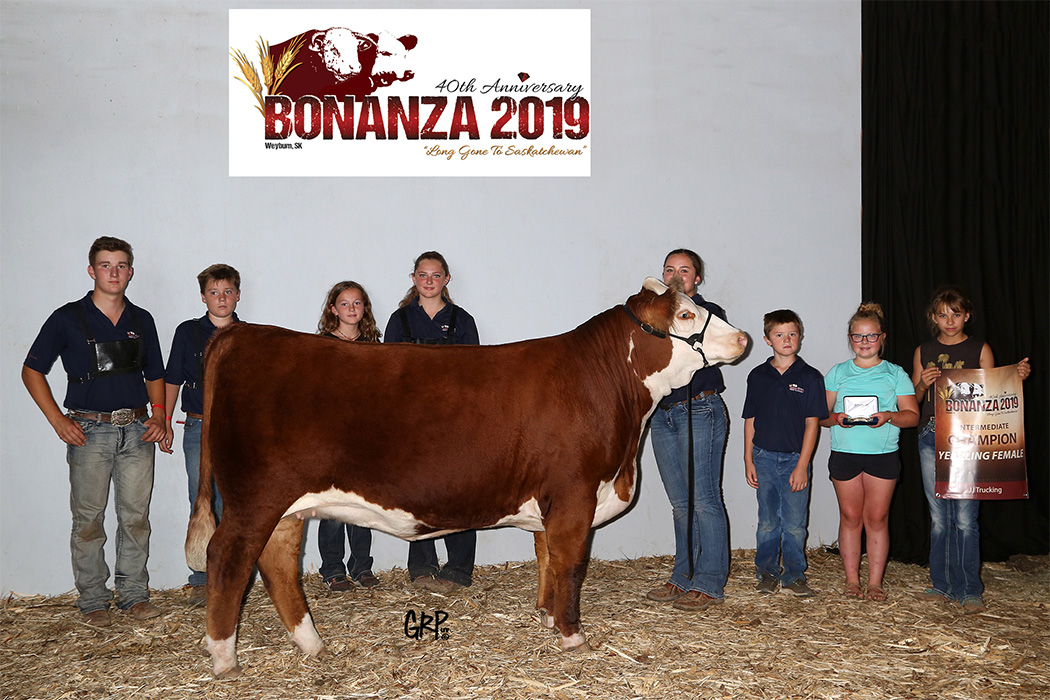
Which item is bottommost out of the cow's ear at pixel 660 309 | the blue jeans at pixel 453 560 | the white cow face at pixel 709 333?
the blue jeans at pixel 453 560

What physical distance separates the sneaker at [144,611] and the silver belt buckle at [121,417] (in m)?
1.01

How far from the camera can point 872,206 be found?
18.6 feet

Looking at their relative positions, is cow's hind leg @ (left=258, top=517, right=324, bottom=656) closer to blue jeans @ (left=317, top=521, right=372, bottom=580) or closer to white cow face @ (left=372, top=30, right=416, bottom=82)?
blue jeans @ (left=317, top=521, right=372, bottom=580)

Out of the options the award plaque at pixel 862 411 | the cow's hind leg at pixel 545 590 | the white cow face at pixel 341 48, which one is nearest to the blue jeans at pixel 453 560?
the cow's hind leg at pixel 545 590

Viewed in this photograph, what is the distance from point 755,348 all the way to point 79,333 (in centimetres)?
426

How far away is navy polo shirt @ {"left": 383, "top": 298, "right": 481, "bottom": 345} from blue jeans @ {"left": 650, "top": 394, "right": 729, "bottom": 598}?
1244 mm

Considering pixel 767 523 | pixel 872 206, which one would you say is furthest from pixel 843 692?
pixel 872 206

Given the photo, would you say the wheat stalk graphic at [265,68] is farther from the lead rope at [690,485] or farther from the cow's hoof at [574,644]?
the cow's hoof at [574,644]

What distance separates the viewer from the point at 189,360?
15.2 feet

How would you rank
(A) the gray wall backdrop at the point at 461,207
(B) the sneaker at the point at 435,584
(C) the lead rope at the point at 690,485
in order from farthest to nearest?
(A) the gray wall backdrop at the point at 461,207 → (B) the sneaker at the point at 435,584 → (C) the lead rope at the point at 690,485

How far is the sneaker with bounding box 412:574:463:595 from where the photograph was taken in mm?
4789

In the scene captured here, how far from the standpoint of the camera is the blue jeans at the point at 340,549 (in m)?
4.89

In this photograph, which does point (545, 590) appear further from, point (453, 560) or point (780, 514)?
point (780, 514)

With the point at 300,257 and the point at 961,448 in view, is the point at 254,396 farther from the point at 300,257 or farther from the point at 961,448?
the point at 961,448
